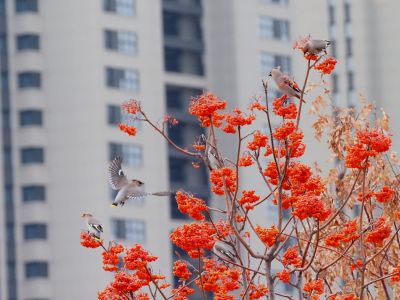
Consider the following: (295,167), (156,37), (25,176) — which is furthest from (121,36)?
(295,167)

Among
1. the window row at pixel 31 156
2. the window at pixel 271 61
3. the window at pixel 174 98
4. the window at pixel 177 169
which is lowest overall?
the window at pixel 177 169

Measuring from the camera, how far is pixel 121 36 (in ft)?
345

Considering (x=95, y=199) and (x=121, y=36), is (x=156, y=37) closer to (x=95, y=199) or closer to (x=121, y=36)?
(x=121, y=36)

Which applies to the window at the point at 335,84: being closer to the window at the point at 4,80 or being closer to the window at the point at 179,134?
the window at the point at 179,134

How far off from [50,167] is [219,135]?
12572 millimetres

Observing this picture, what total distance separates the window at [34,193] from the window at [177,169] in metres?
11.8

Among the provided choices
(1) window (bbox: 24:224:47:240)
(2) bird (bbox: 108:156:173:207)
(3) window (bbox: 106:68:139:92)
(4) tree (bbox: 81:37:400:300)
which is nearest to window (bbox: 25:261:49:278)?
(1) window (bbox: 24:224:47:240)

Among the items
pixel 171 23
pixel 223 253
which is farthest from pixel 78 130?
pixel 223 253

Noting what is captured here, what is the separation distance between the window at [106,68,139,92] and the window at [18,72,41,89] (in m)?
4.40

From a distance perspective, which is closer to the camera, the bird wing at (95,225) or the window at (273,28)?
the bird wing at (95,225)

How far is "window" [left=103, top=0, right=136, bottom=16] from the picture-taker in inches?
4134

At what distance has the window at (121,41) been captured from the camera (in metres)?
105

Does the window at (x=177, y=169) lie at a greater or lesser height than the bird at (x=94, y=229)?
greater

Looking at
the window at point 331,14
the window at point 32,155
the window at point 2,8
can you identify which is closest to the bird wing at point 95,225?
the window at point 32,155
